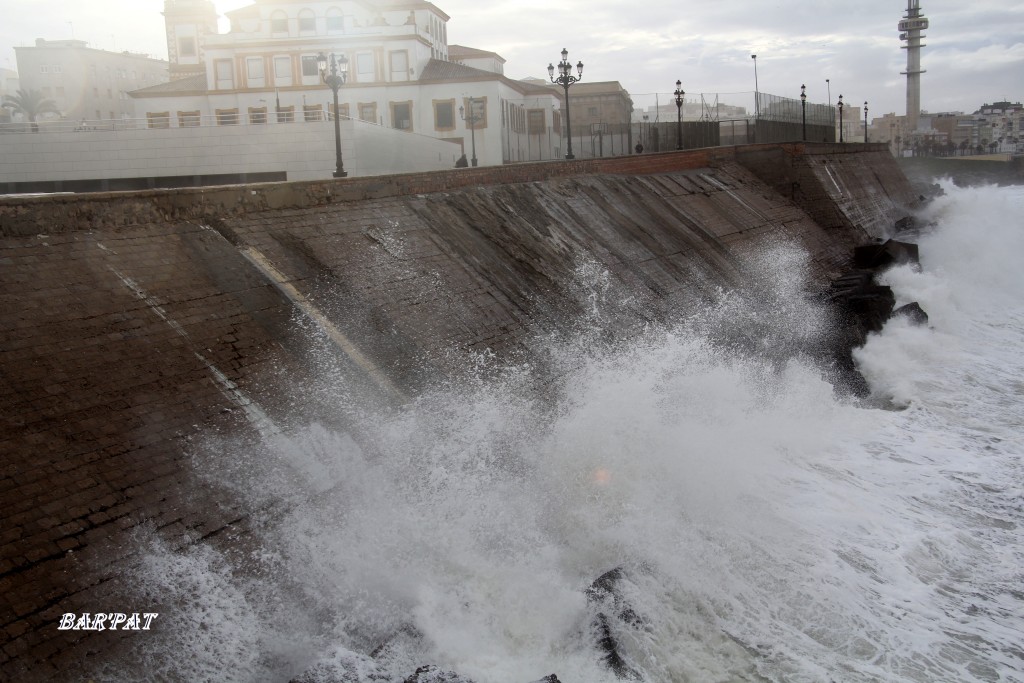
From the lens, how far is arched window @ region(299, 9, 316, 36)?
43031 millimetres

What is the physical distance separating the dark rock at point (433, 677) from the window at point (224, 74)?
41.3m

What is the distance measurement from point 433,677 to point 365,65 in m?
40.7

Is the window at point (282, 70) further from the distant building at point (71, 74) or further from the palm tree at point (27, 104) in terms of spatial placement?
the distant building at point (71, 74)

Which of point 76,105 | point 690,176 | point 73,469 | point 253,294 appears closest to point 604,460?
point 253,294

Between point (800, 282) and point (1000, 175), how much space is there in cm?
6926

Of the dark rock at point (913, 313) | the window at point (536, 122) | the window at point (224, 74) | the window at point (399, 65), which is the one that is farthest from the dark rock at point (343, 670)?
the window at point (536, 122)

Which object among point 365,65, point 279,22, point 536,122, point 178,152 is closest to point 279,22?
point 279,22

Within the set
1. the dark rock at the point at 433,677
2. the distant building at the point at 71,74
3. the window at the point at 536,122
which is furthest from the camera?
the distant building at the point at 71,74

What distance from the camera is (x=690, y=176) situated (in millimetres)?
25094

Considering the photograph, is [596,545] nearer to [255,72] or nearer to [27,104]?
[255,72]

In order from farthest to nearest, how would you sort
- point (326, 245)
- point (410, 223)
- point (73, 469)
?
point (410, 223), point (326, 245), point (73, 469)

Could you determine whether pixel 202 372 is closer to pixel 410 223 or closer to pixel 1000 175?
pixel 410 223

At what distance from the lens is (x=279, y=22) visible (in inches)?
1702

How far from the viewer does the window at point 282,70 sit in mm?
43031
